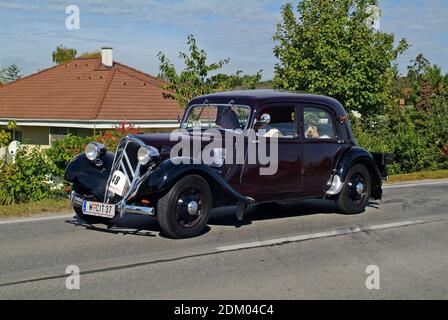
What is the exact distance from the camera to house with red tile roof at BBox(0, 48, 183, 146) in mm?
24844

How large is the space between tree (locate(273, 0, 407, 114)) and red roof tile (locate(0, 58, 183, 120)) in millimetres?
6746

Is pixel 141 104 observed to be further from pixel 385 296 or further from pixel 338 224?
pixel 385 296

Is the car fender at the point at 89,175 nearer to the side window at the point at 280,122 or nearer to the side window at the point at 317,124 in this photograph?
the side window at the point at 280,122

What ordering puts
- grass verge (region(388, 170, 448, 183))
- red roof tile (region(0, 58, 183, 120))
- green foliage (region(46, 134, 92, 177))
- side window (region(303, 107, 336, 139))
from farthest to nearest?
red roof tile (region(0, 58, 183, 120)) < grass verge (region(388, 170, 448, 183)) < green foliage (region(46, 134, 92, 177)) < side window (region(303, 107, 336, 139))

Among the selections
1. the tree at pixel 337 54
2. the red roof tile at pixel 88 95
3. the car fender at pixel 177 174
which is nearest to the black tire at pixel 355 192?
the car fender at pixel 177 174

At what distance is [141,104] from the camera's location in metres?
27.0

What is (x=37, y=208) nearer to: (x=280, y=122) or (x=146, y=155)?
(x=146, y=155)

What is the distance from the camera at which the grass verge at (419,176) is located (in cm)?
1558

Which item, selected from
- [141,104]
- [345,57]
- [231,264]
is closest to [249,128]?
[231,264]

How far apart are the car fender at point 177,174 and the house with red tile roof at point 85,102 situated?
15.6m

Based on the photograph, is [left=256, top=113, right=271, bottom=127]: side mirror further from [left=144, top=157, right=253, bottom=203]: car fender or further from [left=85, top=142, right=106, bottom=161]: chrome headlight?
[left=85, top=142, right=106, bottom=161]: chrome headlight

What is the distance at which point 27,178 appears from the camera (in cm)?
1088

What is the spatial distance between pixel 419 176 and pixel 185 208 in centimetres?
1026

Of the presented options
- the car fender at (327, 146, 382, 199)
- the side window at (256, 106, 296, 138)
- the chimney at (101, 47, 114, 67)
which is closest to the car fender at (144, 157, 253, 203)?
the side window at (256, 106, 296, 138)
